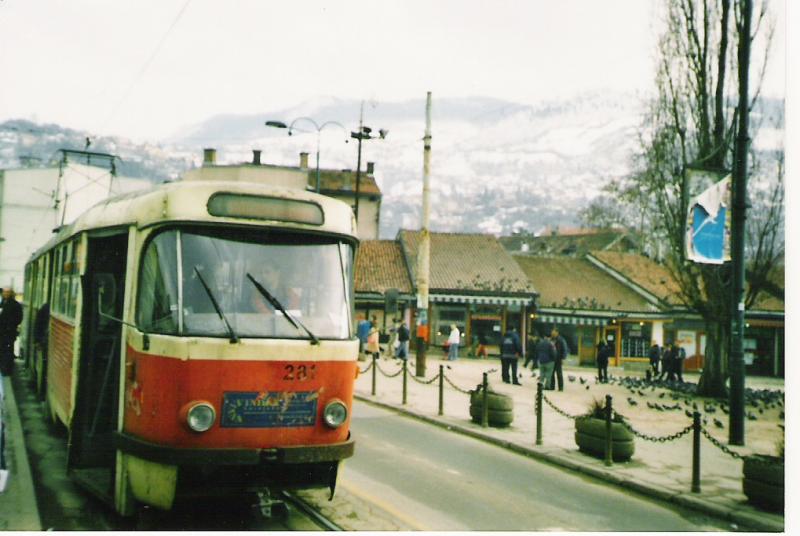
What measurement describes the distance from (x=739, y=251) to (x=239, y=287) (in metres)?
9.07

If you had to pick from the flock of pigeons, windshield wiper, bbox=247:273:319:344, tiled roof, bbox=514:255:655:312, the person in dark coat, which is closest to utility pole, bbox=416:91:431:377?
the person in dark coat

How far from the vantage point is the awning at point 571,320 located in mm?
44906

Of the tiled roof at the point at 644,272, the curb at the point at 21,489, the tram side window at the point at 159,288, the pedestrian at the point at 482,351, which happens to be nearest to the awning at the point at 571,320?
the pedestrian at the point at 482,351

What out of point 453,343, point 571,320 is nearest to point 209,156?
point 571,320

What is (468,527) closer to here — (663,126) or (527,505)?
(527,505)

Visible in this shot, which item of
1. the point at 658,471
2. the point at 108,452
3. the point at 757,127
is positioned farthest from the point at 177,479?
the point at 757,127

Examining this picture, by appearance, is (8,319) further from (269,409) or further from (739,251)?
(739,251)

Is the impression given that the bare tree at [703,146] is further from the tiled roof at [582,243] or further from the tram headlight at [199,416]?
the tiled roof at [582,243]

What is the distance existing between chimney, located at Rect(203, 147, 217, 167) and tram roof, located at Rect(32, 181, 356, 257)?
61351mm

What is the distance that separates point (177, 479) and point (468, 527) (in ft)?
9.43

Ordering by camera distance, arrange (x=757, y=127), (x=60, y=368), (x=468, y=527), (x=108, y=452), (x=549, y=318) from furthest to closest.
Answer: (x=549, y=318), (x=757, y=127), (x=60, y=368), (x=108, y=452), (x=468, y=527)

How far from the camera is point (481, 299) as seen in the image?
43312 mm

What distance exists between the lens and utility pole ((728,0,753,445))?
480 inches

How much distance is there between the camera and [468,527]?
24.2 feet
